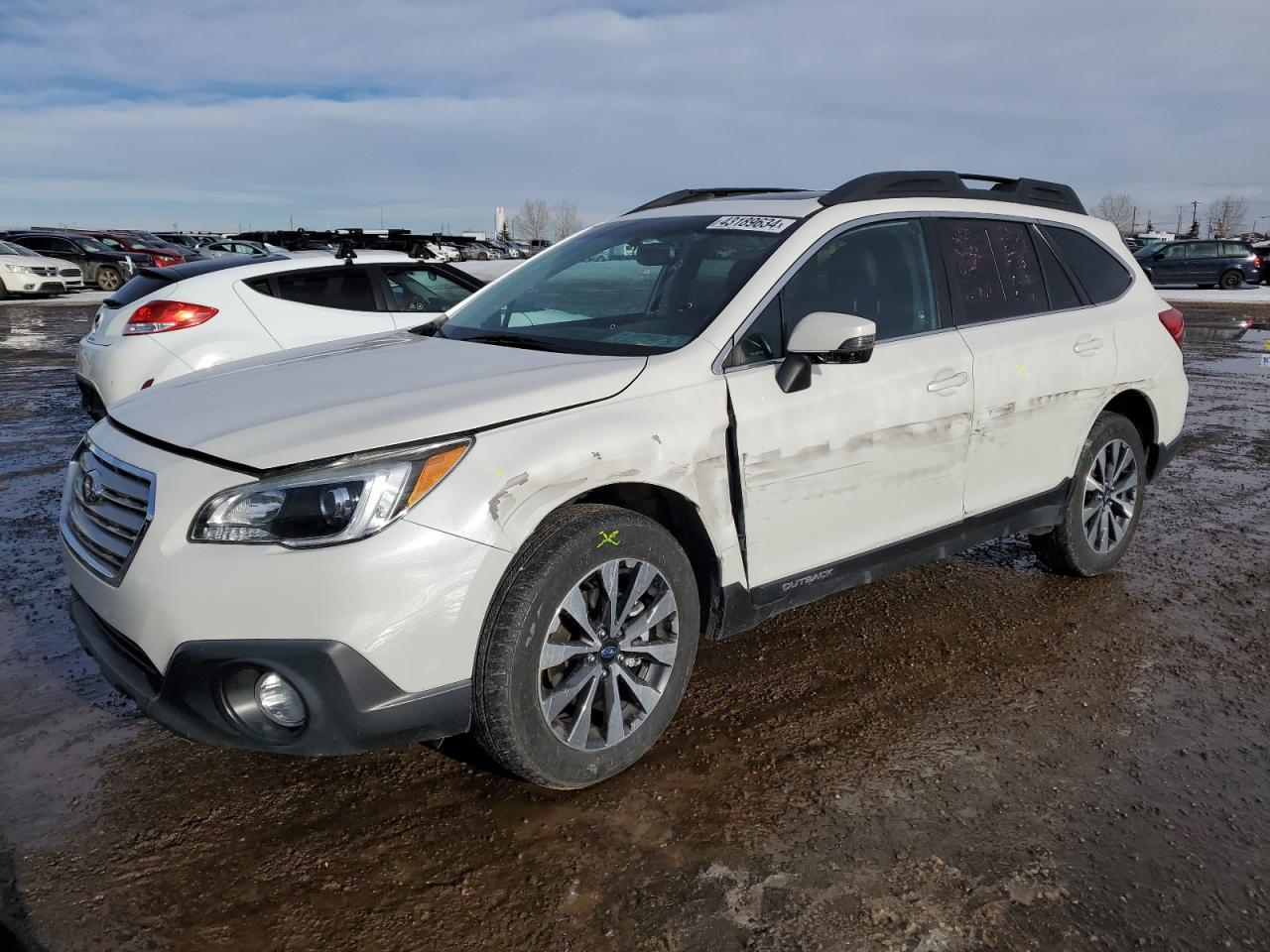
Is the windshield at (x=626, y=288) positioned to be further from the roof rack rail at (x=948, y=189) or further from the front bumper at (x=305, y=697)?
the front bumper at (x=305, y=697)

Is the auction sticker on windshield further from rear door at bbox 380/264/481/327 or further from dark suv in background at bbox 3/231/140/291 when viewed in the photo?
dark suv in background at bbox 3/231/140/291

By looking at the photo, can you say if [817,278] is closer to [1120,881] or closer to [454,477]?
[454,477]

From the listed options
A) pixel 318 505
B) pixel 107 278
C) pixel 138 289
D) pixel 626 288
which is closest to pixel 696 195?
pixel 626 288

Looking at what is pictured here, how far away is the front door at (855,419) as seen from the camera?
333 centimetres

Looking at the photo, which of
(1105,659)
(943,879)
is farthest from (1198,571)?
(943,879)

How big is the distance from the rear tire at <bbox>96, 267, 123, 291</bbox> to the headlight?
30.1m

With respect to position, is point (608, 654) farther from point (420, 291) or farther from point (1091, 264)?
point (420, 291)

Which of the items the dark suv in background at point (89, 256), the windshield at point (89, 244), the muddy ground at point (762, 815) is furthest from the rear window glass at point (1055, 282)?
the windshield at point (89, 244)

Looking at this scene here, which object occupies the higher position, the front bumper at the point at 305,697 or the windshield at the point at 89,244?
the windshield at the point at 89,244

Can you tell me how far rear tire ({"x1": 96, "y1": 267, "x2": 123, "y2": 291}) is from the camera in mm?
29000

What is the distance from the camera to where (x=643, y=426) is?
3037 mm

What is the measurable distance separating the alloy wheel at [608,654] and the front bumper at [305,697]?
305 mm

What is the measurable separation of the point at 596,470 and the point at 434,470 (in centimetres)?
48

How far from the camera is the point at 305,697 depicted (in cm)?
255
